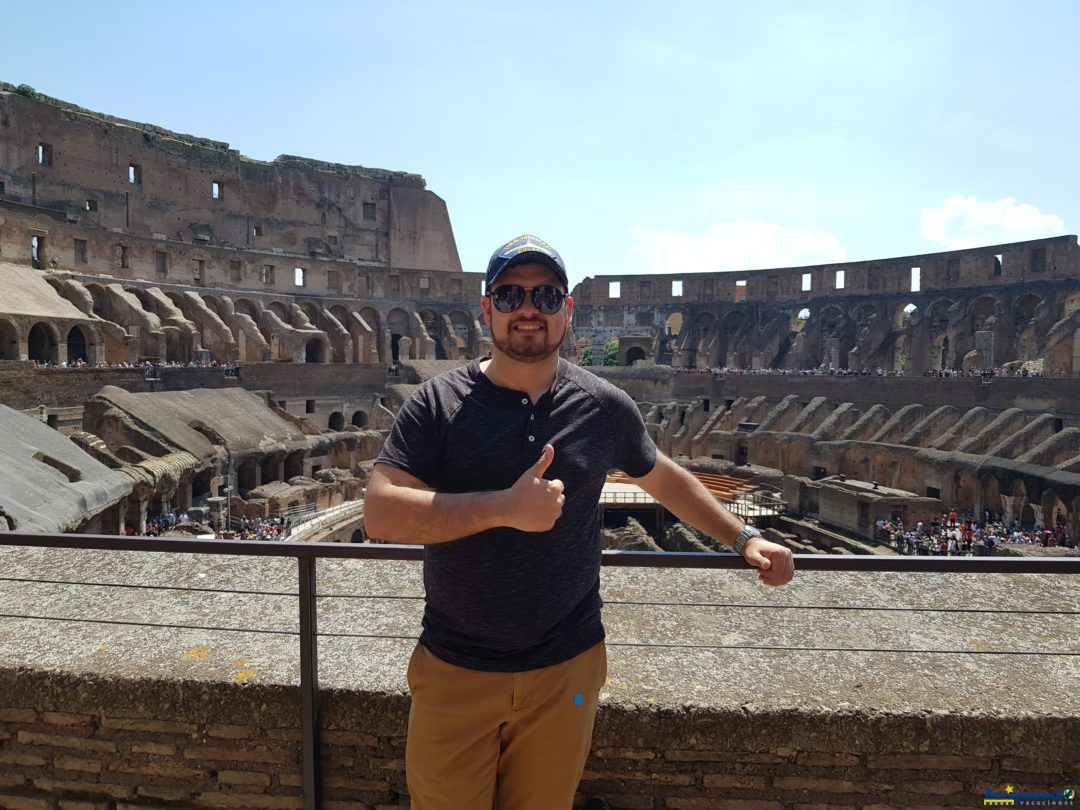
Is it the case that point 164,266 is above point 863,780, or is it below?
above

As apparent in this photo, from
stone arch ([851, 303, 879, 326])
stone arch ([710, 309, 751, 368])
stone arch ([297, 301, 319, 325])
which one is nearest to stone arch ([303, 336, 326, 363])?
stone arch ([297, 301, 319, 325])

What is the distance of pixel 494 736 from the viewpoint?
2141 millimetres

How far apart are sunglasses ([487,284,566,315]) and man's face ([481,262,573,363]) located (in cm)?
1

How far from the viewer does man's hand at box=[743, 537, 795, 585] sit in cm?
247

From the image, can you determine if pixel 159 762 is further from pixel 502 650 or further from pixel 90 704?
pixel 502 650

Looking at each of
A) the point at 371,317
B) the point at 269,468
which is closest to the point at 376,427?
the point at 269,468

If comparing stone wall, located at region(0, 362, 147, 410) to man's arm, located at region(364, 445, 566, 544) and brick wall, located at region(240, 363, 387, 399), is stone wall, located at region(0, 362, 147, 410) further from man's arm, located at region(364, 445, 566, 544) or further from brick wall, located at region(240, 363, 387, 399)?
man's arm, located at region(364, 445, 566, 544)

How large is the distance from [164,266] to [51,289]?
25.5 ft

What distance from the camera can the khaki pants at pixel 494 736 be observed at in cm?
210

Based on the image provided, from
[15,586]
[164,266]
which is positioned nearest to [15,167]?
[164,266]

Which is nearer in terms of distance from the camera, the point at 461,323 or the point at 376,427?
the point at 376,427

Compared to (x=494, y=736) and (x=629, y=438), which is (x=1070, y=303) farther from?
(x=494, y=736)

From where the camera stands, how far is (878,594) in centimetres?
384

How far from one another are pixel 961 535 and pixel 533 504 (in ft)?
69.2
